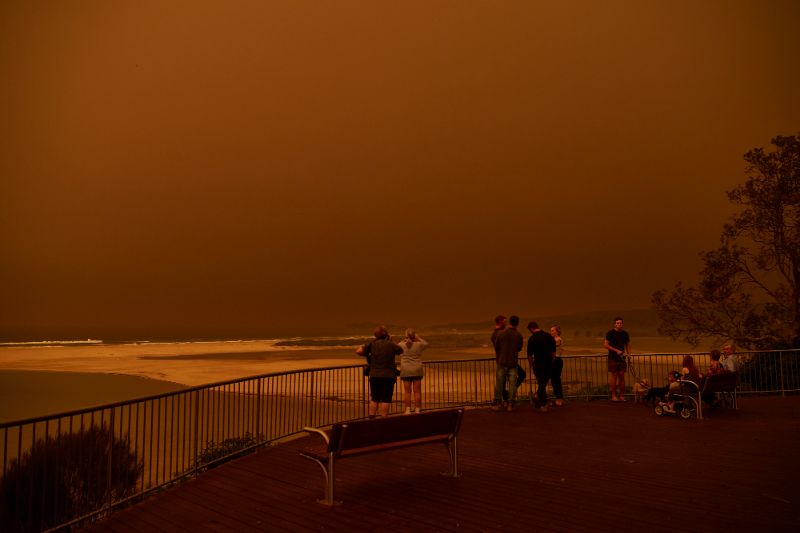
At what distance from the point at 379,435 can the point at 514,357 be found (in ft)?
20.3

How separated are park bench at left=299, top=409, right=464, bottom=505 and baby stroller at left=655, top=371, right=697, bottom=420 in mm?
6215

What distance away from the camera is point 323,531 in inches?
216

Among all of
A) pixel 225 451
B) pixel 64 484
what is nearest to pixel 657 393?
pixel 225 451

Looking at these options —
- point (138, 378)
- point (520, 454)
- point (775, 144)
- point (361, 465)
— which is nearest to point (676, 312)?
point (775, 144)

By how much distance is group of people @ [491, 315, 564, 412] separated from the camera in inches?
485

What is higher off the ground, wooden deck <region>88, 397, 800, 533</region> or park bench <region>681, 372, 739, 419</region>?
park bench <region>681, 372, 739, 419</region>

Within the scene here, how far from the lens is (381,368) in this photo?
424 inches

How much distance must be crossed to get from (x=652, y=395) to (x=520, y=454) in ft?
17.2

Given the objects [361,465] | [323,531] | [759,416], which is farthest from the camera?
[759,416]

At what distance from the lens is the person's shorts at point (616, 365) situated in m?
13.8

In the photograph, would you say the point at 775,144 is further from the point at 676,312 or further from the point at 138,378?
the point at 138,378

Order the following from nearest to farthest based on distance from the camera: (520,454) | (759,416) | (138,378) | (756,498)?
→ 1. (756,498)
2. (520,454)
3. (759,416)
4. (138,378)

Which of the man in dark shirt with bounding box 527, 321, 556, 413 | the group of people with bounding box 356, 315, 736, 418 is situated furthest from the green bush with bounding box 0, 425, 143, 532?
the man in dark shirt with bounding box 527, 321, 556, 413

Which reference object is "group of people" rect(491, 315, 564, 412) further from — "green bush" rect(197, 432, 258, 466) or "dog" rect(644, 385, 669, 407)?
"green bush" rect(197, 432, 258, 466)
